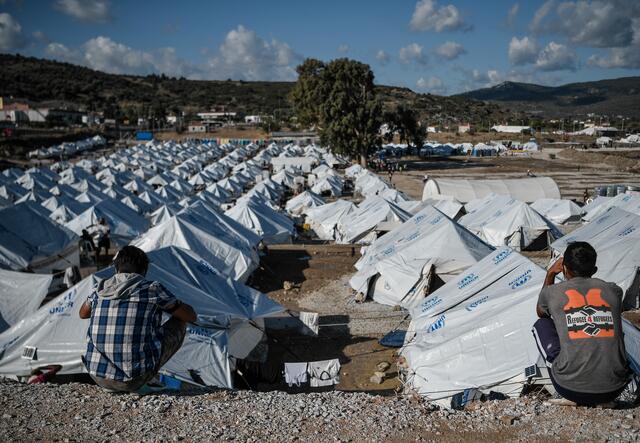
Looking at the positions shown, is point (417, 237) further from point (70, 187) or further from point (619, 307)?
point (70, 187)

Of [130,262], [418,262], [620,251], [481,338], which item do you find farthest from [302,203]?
[130,262]

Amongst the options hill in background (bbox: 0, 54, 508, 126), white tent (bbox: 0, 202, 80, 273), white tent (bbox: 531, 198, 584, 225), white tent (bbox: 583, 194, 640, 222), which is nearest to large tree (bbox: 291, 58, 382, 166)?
white tent (bbox: 531, 198, 584, 225)

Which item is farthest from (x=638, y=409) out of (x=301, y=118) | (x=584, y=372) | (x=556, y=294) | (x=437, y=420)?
(x=301, y=118)

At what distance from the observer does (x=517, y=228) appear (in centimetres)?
1931

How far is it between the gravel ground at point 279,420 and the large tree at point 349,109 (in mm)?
45238

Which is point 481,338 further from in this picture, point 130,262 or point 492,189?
point 492,189

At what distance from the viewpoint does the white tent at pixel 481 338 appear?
7398mm

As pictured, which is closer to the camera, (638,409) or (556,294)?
(556,294)

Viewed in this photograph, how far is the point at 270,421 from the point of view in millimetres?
4848

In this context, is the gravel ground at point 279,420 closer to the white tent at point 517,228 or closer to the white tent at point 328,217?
the white tent at point 517,228

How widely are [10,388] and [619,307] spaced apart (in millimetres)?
6094

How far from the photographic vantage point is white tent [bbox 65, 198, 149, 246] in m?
21.1

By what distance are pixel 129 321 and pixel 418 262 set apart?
33.8 ft

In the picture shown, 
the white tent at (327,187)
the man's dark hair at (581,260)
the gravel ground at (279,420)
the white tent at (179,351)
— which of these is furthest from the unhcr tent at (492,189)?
the man's dark hair at (581,260)
